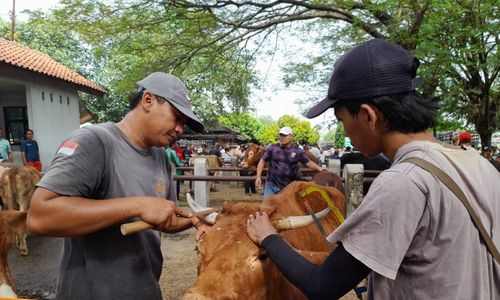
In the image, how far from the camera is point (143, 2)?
938cm

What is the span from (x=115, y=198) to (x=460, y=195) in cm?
148

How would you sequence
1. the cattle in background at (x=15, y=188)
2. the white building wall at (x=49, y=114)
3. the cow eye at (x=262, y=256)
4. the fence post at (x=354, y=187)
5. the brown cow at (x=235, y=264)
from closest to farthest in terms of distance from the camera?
the brown cow at (x=235, y=264)
the cow eye at (x=262, y=256)
the fence post at (x=354, y=187)
the cattle in background at (x=15, y=188)
the white building wall at (x=49, y=114)

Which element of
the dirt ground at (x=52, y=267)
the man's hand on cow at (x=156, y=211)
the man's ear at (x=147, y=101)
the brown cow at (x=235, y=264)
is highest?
the man's ear at (x=147, y=101)

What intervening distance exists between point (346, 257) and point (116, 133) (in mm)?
1375

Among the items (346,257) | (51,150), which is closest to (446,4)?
(346,257)

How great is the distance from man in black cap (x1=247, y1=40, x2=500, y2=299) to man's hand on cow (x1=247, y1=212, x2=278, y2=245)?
285mm

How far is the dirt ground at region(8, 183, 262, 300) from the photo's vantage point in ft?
18.3

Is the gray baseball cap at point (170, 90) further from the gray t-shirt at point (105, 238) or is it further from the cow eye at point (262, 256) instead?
the cow eye at point (262, 256)

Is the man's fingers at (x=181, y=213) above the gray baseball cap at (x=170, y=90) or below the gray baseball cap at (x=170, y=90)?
below

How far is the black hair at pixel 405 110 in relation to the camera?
1384 mm

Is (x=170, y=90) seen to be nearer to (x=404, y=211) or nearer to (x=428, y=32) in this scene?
(x=404, y=211)

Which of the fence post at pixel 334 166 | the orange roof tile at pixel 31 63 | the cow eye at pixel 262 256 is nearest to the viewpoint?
the cow eye at pixel 262 256

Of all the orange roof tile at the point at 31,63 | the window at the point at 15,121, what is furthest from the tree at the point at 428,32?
the window at the point at 15,121

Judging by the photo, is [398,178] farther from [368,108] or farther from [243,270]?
[243,270]
